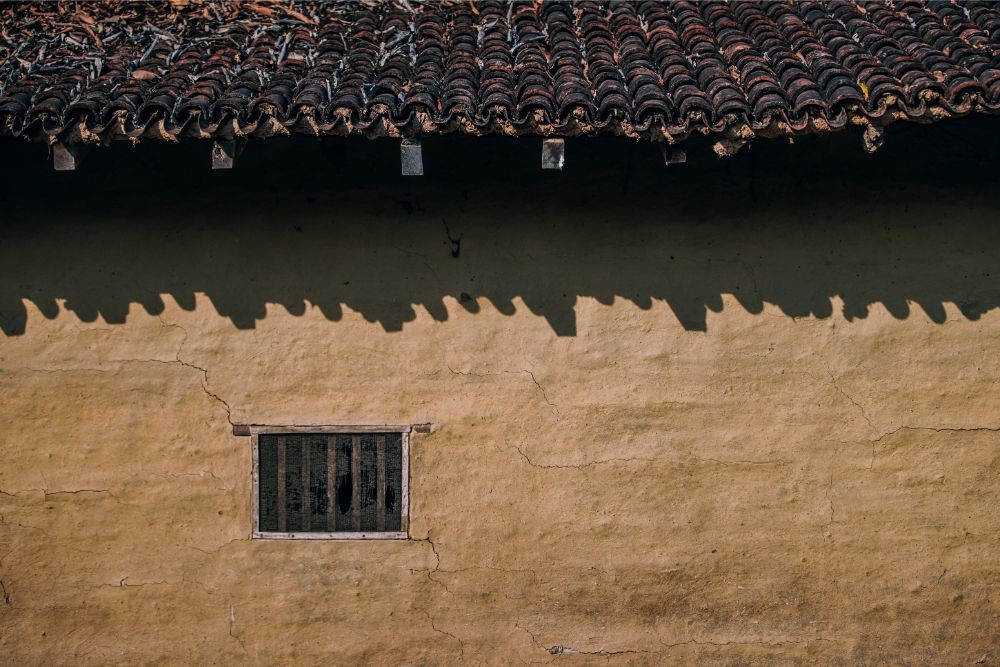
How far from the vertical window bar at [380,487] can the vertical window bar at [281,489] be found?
54 cm

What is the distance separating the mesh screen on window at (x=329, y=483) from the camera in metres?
5.71

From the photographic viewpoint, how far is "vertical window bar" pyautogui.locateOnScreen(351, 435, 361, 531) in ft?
18.7

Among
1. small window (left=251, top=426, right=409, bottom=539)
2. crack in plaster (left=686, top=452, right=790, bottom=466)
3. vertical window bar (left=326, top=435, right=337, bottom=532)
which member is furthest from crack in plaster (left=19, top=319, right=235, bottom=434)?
crack in plaster (left=686, top=452, right=790, bottom=466)

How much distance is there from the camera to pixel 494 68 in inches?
208

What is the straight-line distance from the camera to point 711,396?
561 cm

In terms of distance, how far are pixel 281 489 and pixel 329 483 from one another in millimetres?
278

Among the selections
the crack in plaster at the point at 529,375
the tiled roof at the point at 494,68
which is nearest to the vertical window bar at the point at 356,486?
the crack in plaster at the point at 529,375

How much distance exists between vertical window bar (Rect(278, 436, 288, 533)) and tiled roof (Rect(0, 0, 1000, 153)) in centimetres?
186

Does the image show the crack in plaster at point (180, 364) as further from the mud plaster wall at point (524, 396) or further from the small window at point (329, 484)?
the small window at point (329, 484)

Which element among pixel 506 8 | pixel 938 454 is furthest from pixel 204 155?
pixel 938 454

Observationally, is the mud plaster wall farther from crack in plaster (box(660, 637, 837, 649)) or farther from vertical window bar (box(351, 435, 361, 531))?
vertical window bar (box(351, 435, 361, 531))

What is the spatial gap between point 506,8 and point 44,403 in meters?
3.66

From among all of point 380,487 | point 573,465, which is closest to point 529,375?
point 573,465

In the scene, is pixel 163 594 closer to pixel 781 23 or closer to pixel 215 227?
pixel 215 227
